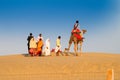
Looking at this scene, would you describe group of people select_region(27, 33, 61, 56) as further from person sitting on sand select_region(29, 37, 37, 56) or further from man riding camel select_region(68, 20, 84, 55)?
man riding camel select_region(68, 20, 84, 55)

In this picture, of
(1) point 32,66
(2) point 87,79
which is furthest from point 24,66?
(2) point 87,79

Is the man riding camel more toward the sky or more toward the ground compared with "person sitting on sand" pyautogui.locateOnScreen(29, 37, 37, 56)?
more toward the sky

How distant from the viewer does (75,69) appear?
22.4 m

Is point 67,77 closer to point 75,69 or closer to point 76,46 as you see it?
point 75,69

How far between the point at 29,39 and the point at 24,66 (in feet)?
22.0

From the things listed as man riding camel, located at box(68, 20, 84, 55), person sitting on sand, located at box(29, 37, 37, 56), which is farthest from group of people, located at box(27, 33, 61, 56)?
man riding camel, located at box(68, 20, 84, 55)

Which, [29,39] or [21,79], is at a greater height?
[29,39]

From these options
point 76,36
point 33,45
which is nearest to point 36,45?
point 33,45

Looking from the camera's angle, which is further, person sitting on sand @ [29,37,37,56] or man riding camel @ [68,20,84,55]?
person sitting on sand @ [29,37,37,56]

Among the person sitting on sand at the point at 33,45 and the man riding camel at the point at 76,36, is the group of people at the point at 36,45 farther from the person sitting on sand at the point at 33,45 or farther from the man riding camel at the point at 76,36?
the man riding camel at the point at 76,36

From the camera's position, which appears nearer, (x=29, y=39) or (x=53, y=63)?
(x=53, y=63)

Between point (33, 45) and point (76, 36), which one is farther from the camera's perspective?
point (33, 45)

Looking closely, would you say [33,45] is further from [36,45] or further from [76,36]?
[76,36]

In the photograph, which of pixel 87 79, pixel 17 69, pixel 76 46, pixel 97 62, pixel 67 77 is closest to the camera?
pixel 87 79
